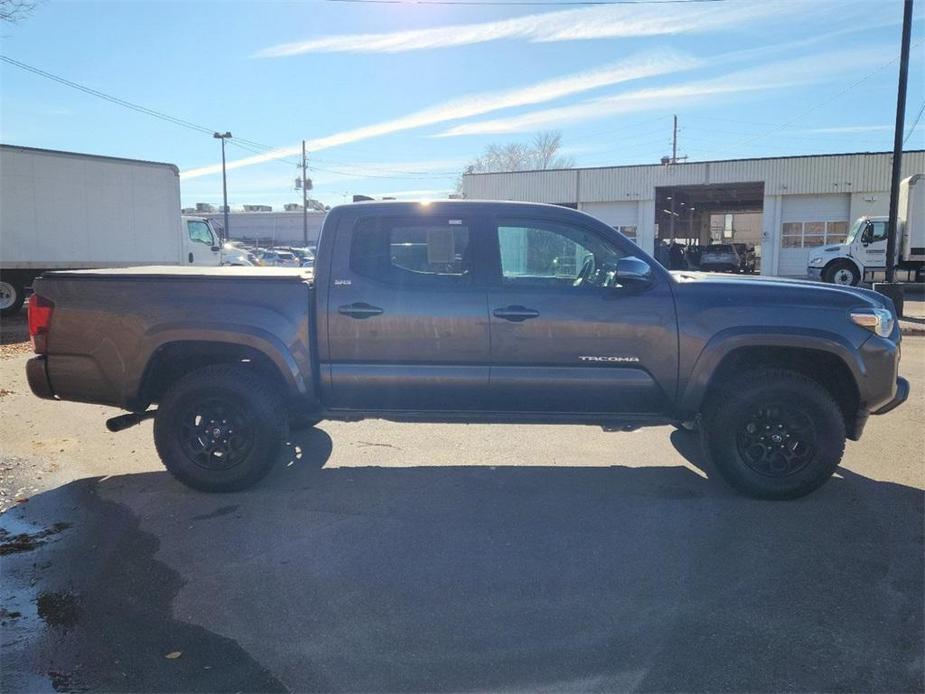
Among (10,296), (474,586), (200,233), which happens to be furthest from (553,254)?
(200,233)

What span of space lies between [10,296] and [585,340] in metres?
16.5

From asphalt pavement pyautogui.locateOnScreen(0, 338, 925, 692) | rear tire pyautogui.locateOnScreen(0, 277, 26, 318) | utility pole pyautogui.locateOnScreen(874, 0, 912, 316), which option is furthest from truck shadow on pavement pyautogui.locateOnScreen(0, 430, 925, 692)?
rear tire pyautogui.locateOnScreen(0, 277, 26, 318)

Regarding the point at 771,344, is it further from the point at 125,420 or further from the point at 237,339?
the point at 125,420

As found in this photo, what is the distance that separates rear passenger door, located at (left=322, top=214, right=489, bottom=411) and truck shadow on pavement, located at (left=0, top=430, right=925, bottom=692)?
741mm

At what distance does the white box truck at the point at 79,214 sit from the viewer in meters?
15.5

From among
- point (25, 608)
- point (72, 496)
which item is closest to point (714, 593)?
point (25, 608)

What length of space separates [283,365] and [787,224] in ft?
106

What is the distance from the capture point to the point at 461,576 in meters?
3.68

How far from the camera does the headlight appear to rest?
181 inches

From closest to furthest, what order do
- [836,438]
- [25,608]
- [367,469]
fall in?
[25,608] < [836,438] < [367,469]

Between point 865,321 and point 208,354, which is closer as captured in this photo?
point 865,321

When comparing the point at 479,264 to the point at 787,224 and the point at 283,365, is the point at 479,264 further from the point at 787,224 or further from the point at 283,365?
the point at 787,224

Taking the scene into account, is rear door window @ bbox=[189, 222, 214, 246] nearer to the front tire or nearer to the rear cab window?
the rear cab window

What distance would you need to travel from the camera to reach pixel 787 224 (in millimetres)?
32000
